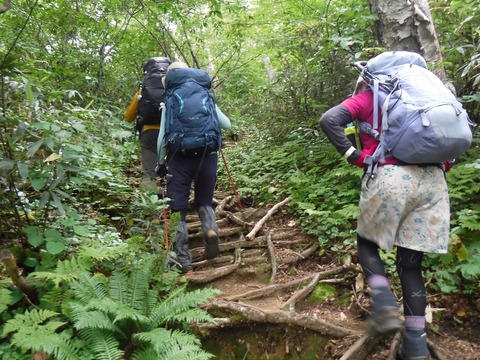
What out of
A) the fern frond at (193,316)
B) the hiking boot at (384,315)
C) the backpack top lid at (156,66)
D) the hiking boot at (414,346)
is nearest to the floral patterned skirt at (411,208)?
the hiking boot at (384,315)

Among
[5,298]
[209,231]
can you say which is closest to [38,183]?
[5,298]

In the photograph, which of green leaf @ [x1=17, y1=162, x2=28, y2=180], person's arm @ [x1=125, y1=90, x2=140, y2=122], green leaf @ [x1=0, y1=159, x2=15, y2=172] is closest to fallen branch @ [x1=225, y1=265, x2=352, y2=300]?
green leaf @ [x1=17, y1=162, x2=28, y2=180]

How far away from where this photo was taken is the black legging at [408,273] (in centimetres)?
257

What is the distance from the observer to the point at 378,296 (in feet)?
8.11

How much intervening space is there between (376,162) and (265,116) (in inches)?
249

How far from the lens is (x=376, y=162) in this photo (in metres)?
2.64

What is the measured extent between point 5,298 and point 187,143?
219 centimetres

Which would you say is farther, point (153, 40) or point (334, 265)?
point (153, 40)

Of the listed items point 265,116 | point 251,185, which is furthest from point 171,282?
point 265,116

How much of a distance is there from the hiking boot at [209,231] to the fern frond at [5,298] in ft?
7.16

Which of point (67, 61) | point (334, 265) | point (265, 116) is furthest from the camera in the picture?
point (265, 116)

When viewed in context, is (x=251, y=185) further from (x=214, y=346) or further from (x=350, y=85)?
(x=214, y=346)

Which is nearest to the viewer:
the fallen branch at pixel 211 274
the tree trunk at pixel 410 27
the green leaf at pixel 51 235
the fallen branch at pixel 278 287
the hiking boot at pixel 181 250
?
the green leaf at pixel 51 235

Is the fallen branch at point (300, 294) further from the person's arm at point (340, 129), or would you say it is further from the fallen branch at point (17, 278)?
the fallen branch at point (17, 278)
